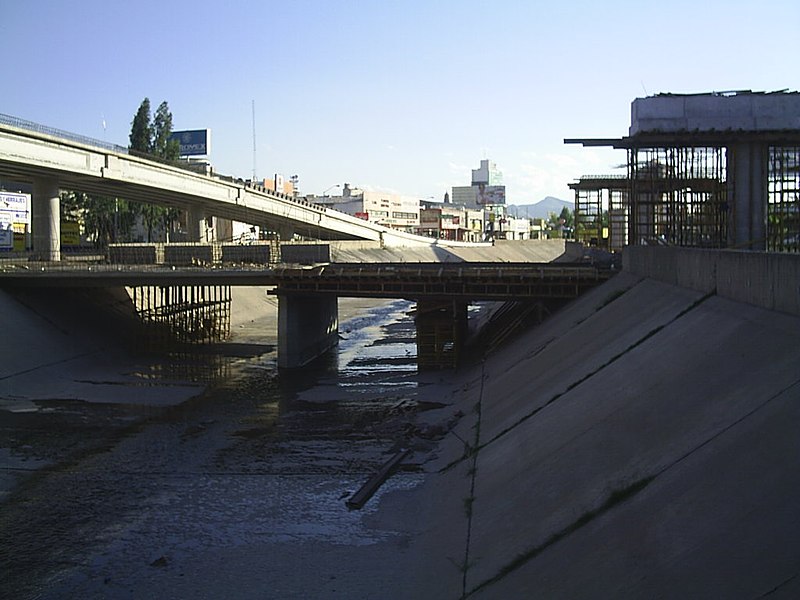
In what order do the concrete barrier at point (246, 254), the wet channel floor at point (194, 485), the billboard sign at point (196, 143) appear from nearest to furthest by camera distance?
the wet channel floor at point (194, 485), the concrete barrier at point (246, 254), the billboard sign at point (196, 143)

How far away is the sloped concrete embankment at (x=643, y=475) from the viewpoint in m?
12.5

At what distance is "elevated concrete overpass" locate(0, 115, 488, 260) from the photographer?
198ft

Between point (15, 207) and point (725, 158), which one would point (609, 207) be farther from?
point (15, 207)

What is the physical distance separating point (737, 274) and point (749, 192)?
26.3m

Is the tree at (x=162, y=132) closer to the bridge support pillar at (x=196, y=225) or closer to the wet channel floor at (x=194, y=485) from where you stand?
the bridge support pillar at (x=196, y=225)

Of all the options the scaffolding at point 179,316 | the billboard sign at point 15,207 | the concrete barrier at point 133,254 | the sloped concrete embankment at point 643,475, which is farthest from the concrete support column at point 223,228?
the sloped concrete embankment at point 643,475

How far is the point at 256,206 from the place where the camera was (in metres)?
99.9

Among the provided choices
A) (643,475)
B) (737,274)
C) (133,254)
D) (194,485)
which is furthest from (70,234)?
(643,475)

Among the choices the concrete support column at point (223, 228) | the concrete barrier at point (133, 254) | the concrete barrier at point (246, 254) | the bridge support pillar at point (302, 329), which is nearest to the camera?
the bridge support pillar at point (302, 329)

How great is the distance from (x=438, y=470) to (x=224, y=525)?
291 inches

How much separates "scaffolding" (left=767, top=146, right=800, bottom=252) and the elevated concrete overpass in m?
49.1

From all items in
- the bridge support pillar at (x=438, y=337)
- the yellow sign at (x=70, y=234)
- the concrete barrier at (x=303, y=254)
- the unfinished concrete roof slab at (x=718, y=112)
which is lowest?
the bridge support pillar at (x=438, y=337)

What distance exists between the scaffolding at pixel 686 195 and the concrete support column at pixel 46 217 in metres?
44.8

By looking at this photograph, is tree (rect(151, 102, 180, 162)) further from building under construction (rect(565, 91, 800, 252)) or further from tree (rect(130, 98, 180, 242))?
building under construction (rect(565, 91, 800, 252))
